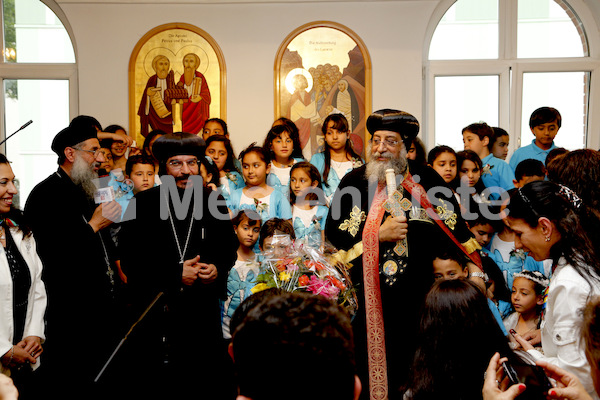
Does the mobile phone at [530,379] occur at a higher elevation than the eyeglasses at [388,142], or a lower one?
lower

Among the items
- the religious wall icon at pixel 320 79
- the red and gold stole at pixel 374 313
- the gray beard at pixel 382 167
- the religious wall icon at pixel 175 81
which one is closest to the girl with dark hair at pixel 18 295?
the red and gold stole at pixel 374 313

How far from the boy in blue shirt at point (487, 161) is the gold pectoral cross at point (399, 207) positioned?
7.68 feet

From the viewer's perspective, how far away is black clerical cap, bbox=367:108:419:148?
12.7 feet

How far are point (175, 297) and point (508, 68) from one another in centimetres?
593

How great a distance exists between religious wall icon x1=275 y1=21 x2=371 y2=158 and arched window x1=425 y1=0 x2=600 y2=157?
3.34ft

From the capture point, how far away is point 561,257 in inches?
98.3

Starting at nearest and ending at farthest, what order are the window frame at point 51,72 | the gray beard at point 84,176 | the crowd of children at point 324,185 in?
the gray beard at point 84,176 < the crowd of children at point 324,185 < the window frame at point 51,72

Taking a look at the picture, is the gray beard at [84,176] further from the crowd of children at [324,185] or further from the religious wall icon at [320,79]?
the religious wall icon at [320,79]

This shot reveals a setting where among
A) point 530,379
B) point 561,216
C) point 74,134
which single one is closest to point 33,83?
point 74,134

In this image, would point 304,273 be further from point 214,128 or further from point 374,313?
point 214,128

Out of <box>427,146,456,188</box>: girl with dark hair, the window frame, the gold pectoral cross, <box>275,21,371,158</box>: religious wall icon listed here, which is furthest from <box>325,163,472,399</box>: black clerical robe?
the window frame

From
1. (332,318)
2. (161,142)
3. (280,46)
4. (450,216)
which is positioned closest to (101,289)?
(161,142)

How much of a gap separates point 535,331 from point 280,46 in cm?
489

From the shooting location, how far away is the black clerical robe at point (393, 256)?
3.70m
